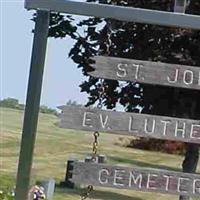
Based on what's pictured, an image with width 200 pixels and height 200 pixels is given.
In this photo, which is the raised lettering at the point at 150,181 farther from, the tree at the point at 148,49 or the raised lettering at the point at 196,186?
the tree at the point at 148,49

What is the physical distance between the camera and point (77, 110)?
5.83 meters

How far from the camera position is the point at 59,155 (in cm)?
2183

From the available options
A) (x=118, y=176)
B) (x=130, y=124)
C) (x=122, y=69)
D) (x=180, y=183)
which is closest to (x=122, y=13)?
(x=122, y=69)

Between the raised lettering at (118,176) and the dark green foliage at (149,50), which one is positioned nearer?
the raised lettering at (118,176)

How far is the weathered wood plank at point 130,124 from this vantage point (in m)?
5.79

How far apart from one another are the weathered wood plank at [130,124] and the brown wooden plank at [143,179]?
0.83 ft

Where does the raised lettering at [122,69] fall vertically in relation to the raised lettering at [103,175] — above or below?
above

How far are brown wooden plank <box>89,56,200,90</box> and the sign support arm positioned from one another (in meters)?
0.42

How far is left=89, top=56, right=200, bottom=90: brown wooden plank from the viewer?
5852mm

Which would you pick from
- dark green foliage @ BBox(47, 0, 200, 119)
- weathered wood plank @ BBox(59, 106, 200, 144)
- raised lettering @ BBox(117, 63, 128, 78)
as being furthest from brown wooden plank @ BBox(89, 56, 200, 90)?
dark green foliage @ BBox(47, 0, 200, 119)

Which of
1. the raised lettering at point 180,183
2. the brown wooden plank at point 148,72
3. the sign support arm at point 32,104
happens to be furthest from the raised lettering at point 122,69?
the raised lettering at point 180,183

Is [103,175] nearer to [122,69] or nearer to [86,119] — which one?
[86,119]

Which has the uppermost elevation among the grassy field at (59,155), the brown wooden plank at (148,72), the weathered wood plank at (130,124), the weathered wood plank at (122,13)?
the weathered wood plank at (122,13)

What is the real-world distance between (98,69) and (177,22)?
66 cm
